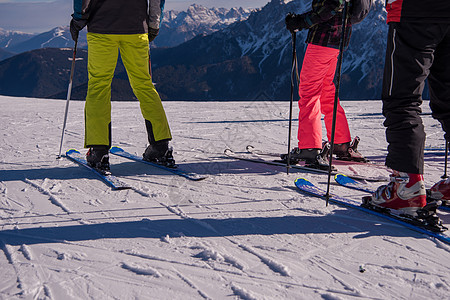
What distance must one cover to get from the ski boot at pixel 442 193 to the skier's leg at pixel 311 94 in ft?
4.36

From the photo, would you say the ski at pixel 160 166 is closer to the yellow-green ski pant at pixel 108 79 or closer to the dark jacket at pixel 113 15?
the yellow-green ski pant at pixel 108 79

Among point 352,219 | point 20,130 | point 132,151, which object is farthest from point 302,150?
point 20,130

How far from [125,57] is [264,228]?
90.1 inches

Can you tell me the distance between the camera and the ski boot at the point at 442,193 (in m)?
2.56

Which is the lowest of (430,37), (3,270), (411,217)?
(3,270)

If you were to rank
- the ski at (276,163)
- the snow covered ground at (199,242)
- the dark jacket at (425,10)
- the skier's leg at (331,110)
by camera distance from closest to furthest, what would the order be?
the snow covered ground at (199,242) < the dark jacket at (425,10) < the ski at (276,163) < the skier's leg at (331,110)

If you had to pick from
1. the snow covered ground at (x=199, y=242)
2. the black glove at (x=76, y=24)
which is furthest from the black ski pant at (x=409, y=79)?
the black glove at (x=76, y=24)

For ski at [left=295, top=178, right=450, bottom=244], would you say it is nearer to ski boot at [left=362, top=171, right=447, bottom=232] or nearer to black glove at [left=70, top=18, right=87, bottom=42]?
ski boot at [left=362, top=171, right=447, bottom=232]

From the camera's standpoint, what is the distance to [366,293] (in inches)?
60.2

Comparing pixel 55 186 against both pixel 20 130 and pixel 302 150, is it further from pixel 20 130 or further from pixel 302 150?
pixel 20 130

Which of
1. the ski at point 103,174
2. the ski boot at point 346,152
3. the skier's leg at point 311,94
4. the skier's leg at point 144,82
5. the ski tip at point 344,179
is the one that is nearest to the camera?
the ski at point 103,174

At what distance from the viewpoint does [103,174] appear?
3.36m

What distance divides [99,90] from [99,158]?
2.09ft

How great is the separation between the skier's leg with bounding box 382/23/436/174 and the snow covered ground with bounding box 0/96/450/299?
1.48 feet
